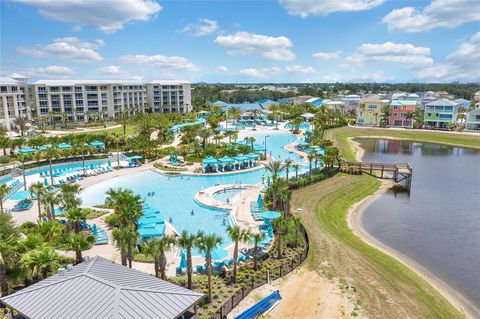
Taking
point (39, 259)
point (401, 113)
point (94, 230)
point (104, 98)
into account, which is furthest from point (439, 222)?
point (104, 98)

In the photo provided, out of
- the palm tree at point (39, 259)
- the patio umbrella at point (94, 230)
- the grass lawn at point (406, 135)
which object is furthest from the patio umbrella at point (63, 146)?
the grass lawn at point (406, 135)

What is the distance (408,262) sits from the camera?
29281 mm

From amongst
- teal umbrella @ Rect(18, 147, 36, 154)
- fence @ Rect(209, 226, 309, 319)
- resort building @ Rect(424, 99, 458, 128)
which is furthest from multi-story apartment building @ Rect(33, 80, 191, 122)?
fence @ Rect(209, 226, 309, 319)

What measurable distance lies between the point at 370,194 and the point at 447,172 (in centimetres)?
2281

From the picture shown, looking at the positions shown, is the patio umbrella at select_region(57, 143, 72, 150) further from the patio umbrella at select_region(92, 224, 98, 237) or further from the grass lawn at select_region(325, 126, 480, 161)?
the grass lawn at select_region(325, 126, 480, 161)

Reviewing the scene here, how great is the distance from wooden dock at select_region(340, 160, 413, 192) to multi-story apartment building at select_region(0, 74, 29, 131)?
80864 millimetres

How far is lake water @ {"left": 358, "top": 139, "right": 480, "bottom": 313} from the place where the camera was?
28641 millimetres

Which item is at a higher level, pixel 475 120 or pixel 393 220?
pixel 475 120

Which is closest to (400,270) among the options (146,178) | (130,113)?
(146,178)

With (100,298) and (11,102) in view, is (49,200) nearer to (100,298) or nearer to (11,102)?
(100,298)

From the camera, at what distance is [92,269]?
55.0 ft

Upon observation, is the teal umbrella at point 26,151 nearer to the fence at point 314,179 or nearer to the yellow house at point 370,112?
the fence at point 314,179

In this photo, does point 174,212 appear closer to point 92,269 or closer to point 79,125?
point 92,269

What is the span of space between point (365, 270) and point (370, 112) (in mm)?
102291
